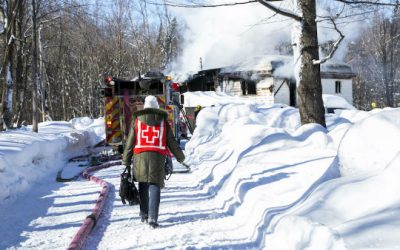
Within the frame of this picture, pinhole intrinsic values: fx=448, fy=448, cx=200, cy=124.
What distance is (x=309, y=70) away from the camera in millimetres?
9477

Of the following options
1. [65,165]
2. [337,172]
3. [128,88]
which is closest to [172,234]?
[337,172]

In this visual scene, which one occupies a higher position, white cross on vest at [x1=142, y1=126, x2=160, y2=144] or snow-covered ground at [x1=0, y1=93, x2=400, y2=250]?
white cross on vest at [x1=142, y1=126, x2=160, y2=144]

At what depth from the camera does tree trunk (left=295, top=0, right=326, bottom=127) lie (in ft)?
30.4

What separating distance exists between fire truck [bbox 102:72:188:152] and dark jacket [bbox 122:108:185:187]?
8.24 m

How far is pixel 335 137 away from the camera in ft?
27.5

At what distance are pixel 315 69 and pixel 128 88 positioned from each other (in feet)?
22.5

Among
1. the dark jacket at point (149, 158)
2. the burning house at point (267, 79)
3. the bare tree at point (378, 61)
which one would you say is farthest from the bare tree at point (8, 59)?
the bare tree at point (378, 61)

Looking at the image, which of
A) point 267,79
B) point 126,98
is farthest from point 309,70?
point 267,79

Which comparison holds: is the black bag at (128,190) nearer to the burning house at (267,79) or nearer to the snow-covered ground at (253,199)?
the snow-covered ground at (253,199)

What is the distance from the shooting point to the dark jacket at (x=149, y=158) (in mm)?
5672

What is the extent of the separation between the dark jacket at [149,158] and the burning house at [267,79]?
25361mm

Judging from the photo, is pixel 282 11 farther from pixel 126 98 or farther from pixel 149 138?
pixel 126 98

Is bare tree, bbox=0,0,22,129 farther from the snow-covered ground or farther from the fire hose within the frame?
the fire hose

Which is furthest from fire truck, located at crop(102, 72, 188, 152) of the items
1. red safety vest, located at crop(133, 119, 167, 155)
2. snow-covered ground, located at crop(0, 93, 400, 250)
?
red safety vest, located at crop(133, 119, 167, 155)
